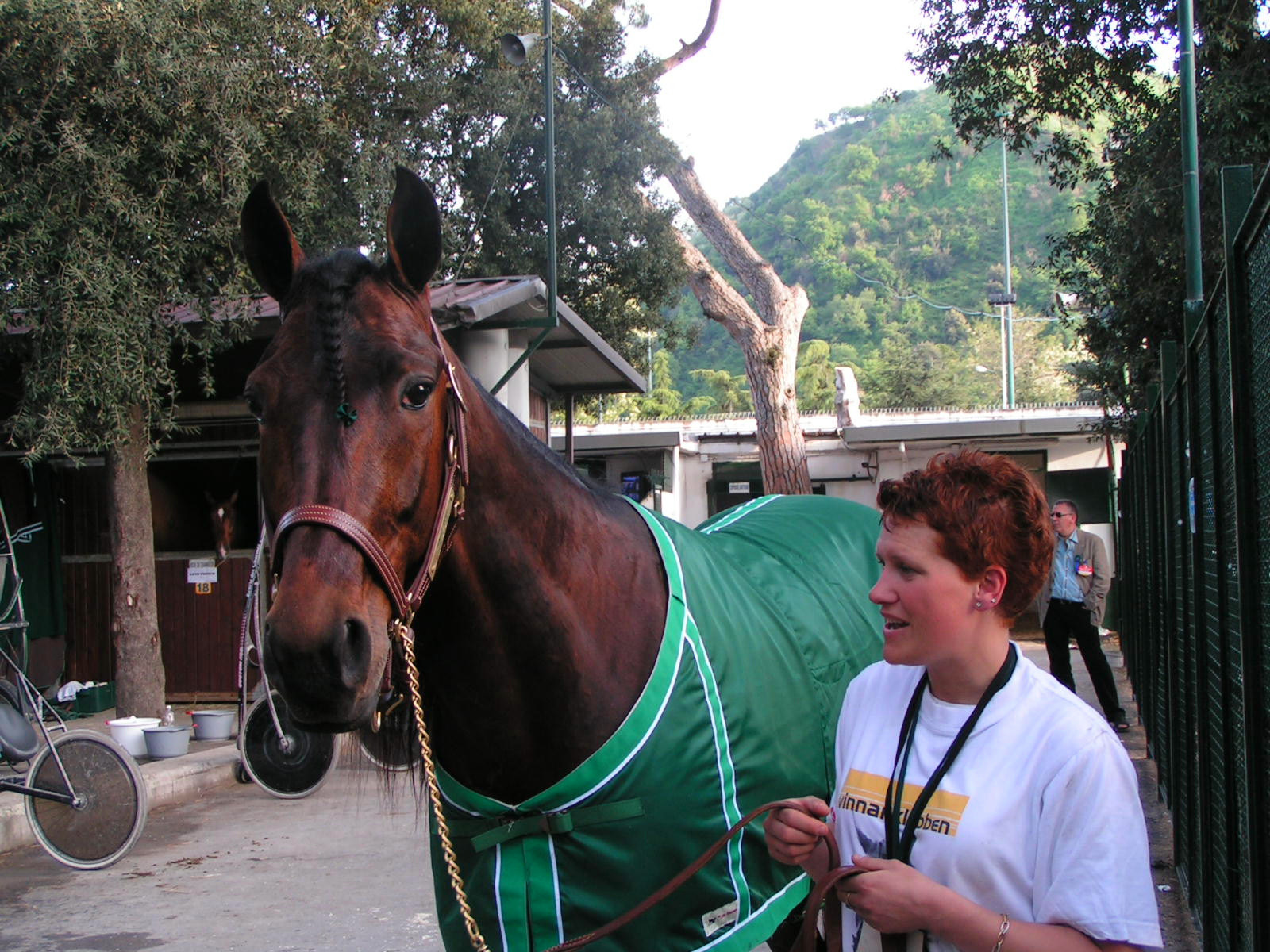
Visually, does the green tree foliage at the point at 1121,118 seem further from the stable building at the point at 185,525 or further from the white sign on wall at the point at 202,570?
the white sign on wall at the point at 202,570

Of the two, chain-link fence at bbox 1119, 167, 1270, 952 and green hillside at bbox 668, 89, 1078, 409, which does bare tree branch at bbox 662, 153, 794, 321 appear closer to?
chain-link fence at bbox 1119, 167, 1270, 952

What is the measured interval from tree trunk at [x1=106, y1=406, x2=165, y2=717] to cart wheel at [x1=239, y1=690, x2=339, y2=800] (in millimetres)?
1787

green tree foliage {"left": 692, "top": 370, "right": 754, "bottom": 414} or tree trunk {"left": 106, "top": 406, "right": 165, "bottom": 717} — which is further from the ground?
green tree foliage {"left": 692, "top": 370, "right": 754, "bottom": 414}

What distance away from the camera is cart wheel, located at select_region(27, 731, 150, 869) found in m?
5.66

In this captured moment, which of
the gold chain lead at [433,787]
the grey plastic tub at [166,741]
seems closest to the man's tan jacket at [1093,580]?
the grey plastic tub at [166,741]

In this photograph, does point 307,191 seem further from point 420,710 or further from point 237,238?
point 420,710

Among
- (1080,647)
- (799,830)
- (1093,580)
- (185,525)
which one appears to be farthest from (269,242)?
(185,525)

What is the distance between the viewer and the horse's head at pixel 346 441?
180cm

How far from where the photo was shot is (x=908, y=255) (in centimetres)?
6631

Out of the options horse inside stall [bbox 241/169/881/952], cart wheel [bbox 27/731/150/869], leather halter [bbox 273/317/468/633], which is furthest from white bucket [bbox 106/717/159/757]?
leather halter [bbox 273/317/468/633]

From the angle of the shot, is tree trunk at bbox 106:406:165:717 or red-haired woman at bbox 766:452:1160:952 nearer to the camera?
red-haired woman at bbox 766:452:1160:952

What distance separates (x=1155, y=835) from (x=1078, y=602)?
3278mm

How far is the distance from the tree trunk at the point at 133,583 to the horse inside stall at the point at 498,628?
22.2 feet

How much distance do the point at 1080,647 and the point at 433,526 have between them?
781 cm
